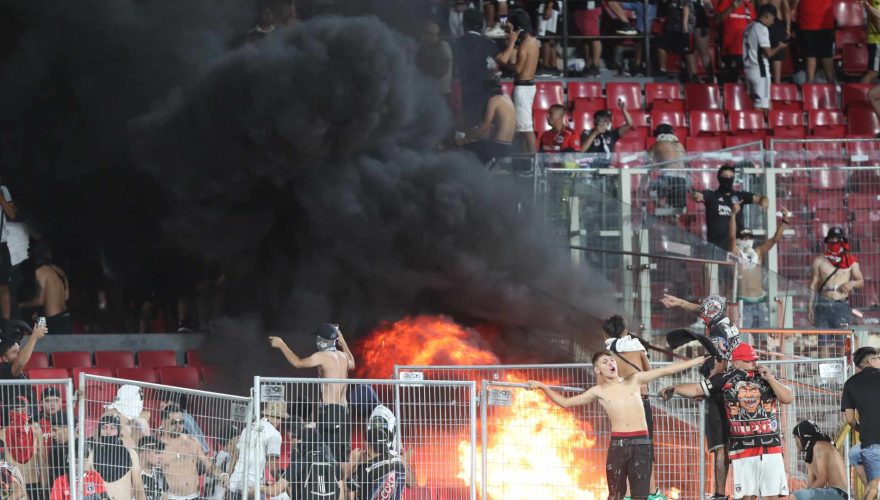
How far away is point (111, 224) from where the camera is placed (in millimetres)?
17797

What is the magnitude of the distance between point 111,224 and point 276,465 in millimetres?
8381

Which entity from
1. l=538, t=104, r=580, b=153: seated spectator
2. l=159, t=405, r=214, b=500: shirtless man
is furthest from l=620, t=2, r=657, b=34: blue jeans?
l=159, t=405, r=214, b=500: shirtless man

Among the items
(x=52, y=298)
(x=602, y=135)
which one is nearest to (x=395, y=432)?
(x=52, y=298)

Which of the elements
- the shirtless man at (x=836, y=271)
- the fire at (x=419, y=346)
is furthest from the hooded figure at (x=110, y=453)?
the shirtless man at (x=836, y=271)

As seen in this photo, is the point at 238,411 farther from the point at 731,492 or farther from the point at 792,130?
the point at 792,130

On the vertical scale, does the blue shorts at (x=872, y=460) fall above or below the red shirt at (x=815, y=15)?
below

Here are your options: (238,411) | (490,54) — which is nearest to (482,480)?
(238,411)

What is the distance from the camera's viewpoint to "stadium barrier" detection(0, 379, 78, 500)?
9.14 metres

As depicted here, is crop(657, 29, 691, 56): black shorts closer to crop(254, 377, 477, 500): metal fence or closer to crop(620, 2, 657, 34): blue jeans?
crop(620, 2, 657, 34): blue jeans

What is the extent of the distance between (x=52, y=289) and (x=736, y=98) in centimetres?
992

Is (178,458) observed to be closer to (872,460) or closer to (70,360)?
(872,460)

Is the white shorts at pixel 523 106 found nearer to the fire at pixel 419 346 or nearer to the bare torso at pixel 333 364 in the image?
the fire at pixel 419 346

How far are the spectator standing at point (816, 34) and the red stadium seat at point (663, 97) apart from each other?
2124 millimetres

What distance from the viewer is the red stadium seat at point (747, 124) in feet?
67.0
